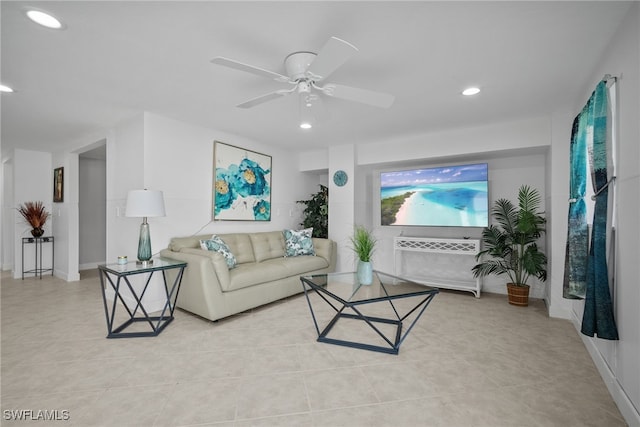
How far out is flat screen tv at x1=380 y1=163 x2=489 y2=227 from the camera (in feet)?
12.8

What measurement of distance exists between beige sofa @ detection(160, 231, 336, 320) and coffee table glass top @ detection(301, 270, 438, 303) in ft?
2.61

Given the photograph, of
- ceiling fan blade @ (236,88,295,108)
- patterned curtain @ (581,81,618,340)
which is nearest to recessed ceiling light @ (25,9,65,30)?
ceiling fan blade @ (236,88,295,108)

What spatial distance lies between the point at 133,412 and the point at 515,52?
3229mm

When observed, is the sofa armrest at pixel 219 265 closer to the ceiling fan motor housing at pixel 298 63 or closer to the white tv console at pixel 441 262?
the ceiling fan motor housing at pixel 298 63

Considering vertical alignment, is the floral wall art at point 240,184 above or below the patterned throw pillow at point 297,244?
above

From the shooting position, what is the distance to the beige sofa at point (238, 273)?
277 cm

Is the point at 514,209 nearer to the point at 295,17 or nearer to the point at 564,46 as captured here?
the point at 564,46

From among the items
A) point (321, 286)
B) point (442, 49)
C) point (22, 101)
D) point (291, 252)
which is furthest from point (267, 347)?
point (22, 101)

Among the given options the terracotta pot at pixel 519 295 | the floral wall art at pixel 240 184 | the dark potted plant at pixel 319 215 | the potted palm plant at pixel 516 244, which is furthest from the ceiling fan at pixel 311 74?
the dark potted plant at pixel 319 215

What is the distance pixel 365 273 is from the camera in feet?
8.85

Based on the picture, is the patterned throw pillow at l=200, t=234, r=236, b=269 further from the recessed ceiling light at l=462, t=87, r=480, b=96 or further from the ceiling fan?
the recessed ceiling light at l=462, t=87, r=480, b=96

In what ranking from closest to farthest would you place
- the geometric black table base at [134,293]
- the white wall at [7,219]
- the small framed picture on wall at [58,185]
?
1. the geometric black table base at [134,293]
2. the small framed picture on wall at [58,185]
3. the white wall at [7,219]

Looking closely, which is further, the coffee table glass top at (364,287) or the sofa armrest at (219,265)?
the sofa armrest at (219,265)

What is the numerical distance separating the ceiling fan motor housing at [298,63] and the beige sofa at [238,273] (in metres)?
1.76
